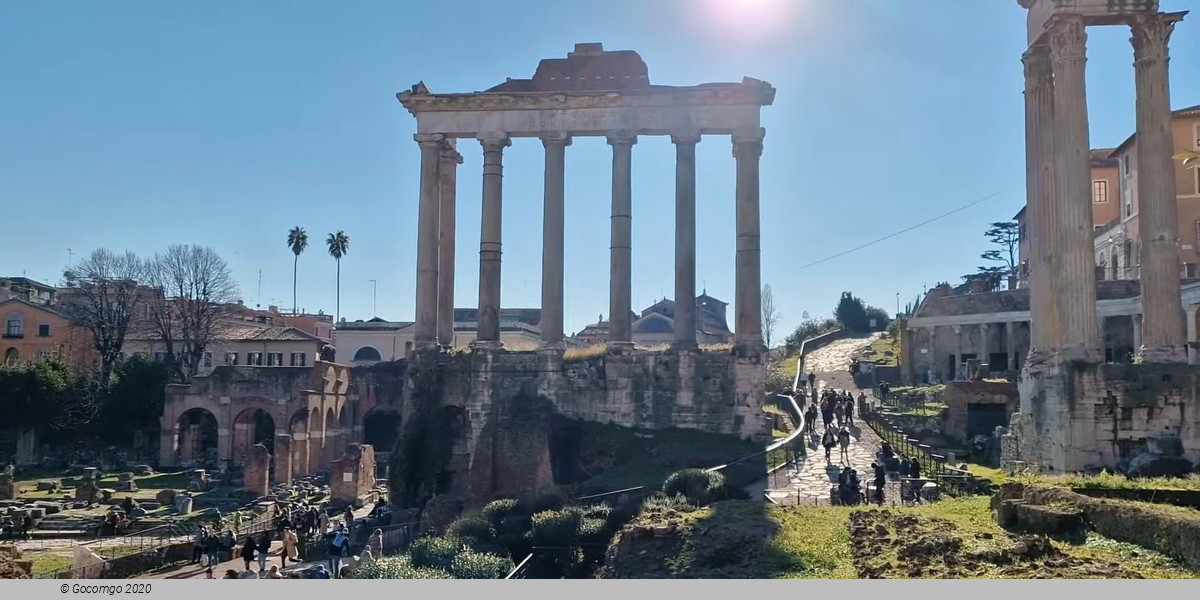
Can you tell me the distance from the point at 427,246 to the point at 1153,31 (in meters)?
20.9

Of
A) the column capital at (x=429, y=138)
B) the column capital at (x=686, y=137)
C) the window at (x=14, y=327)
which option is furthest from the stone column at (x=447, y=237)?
the window at (x=14, y=327)

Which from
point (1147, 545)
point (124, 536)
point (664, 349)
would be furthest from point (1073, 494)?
point (124, 536)

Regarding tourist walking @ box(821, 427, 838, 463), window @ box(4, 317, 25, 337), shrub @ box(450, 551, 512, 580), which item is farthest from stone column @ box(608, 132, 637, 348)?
window @ box(4, 317, 25, 337)

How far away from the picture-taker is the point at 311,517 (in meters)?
29.3

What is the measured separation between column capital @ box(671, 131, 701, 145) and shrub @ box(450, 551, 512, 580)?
1641 cm

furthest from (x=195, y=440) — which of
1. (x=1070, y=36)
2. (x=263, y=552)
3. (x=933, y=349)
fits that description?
(x=1070, y=36)

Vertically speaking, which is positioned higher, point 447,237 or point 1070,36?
point 1070,36

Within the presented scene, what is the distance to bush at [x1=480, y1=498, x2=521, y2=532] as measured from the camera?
22.2 meters

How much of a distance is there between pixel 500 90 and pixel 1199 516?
81.0ft

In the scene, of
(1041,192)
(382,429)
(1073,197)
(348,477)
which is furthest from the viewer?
(382,429)

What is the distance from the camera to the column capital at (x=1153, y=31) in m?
23.7

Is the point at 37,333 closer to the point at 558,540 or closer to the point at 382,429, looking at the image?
the point at 382,429

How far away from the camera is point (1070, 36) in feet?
77.3

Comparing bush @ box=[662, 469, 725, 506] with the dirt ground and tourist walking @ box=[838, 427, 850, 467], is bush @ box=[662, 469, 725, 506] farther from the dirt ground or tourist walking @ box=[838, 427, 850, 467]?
the dirt ground
